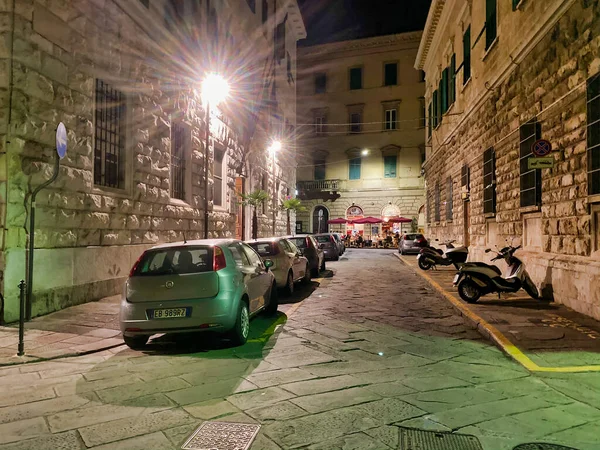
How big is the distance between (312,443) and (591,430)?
7.14 ft

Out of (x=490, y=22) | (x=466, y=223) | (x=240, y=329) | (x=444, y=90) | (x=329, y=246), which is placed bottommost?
(x=240, y=329)

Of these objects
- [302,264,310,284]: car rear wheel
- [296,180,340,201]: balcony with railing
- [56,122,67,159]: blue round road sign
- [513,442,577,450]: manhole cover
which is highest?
[296,180,340,201]: balcony with railing

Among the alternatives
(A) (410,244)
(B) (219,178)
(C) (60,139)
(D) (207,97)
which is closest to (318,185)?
(A) (410,244)

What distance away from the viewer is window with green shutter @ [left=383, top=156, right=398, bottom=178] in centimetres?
4088

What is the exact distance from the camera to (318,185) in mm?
42875

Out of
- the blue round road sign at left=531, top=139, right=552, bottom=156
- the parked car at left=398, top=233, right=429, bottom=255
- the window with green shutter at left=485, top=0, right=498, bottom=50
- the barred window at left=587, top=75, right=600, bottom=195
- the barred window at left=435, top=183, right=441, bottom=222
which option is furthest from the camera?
the parked car at left=398, top=233, right=429, bottom=255

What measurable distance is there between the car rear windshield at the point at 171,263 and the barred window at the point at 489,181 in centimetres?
1005

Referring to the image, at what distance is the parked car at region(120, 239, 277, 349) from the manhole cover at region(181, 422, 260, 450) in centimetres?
241

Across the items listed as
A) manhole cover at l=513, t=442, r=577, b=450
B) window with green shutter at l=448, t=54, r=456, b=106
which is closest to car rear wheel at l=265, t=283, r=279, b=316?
manhole cover at l=513, t=442, r=577, b=450

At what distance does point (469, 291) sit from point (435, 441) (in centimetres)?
680

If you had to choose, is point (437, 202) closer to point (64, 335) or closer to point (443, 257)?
point (443, 257)

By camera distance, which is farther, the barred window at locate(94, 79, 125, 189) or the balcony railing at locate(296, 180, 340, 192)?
the balcony railing at locate(296, 180, 340, 192)

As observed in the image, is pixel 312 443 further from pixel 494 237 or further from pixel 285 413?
pixel 494 237

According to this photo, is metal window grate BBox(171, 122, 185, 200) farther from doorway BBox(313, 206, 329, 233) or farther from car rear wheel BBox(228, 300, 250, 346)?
doorway BBox(313, 206, 329, 233)
